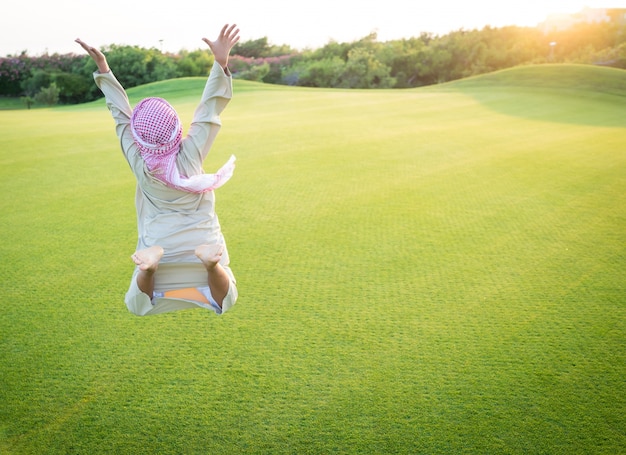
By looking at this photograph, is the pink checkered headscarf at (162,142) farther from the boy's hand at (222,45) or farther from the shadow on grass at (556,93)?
the shadow on grass at (556,93)

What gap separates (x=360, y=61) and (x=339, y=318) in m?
29.6

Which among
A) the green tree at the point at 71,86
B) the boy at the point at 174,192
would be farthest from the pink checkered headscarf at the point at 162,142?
the green tree at the point at 71,86

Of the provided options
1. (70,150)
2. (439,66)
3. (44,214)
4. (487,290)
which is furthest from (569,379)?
(439,66)

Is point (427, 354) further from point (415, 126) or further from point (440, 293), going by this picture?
point (415, 126)

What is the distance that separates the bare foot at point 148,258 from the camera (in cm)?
265

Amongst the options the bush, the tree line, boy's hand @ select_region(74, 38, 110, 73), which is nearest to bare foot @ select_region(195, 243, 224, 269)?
boy's hand @ select_region(74, 38, 110, 73)

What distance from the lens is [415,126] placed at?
1127 cm

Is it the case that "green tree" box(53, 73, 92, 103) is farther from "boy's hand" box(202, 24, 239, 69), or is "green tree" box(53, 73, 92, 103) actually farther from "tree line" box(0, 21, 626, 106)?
"boy's hand" box(202, 24, 239, 69)

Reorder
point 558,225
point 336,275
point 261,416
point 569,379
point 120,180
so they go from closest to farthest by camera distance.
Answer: point 261,416, point 569,379, point 336,275, point 558,225, point 120,180

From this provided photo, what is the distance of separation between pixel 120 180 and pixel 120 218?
1679 millimetres

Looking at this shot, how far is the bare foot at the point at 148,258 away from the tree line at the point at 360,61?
27022 millimetres

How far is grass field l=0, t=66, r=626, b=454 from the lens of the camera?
113 inches

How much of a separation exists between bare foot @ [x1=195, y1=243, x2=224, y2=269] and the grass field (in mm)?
859

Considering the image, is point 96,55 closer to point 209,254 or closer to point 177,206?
point 177,206
